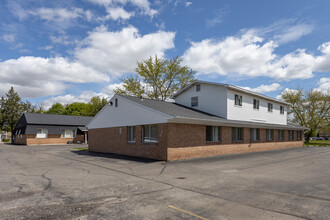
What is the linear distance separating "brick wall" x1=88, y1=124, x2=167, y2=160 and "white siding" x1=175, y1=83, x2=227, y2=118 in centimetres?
763

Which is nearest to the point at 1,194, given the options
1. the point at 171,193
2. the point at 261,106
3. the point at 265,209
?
the point at 171,193

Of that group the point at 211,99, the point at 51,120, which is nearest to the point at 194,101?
the point at 211,99

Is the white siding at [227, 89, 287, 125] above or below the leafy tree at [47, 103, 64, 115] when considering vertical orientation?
below

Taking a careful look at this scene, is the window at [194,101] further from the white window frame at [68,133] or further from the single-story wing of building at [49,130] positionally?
the white window frame at [68,133]

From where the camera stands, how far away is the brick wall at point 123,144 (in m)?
15.5

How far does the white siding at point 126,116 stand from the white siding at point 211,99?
7.46 m

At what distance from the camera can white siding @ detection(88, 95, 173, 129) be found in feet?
53.1

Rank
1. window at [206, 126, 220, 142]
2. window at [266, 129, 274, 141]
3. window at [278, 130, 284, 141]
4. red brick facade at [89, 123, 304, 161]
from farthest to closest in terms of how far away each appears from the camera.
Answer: window at [278, 130, 284, 141], window at [266, 129, 274, 141], window at [206, 126, 220, 142], red brick facade at [89, 123, 304, 161]

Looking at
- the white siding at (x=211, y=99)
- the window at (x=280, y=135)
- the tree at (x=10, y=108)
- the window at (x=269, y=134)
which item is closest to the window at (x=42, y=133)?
the tree at (x=10, y=108)

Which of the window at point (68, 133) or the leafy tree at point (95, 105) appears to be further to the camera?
the leafy tree at point (95, 105)

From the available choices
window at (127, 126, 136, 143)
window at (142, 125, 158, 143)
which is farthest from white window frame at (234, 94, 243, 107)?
window at (127, 126, 136, 143)

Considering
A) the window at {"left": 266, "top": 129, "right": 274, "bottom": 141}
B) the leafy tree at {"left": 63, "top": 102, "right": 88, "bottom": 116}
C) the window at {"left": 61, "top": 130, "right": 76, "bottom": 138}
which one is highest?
the leafy tree at {"left": 63, "top": 102, "right": 88, "bottom": 116}

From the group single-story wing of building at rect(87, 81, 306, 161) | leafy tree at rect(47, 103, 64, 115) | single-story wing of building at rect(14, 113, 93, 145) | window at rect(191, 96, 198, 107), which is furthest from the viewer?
leafy tree at rect(47, 103, 64, 115)

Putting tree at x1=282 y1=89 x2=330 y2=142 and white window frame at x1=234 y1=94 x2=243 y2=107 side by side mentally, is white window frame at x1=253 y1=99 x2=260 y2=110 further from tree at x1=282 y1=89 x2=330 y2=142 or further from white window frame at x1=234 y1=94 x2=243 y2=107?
tree at x1=282 y1=89 x2=330 y2=142
